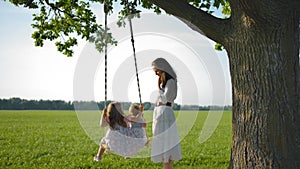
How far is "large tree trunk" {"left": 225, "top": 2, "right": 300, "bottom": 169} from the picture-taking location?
5500mm

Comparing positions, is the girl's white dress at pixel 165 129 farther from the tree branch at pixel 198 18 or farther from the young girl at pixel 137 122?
the tree branch at pixel 198 18

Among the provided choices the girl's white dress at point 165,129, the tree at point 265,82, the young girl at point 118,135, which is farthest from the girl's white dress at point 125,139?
the tree at point 265,82

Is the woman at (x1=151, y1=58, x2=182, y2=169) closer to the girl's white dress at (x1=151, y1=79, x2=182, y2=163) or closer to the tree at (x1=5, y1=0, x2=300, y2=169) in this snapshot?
the girl's white dress at (x1=151, y1=79, x2=182, y2=163)

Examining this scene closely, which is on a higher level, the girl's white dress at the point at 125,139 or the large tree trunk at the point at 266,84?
the large tree trunk at the point at 266,84

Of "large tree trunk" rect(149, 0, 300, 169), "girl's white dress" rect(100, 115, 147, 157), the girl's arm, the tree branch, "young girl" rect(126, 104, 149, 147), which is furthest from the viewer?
"girl's white dress" rect(100, 115, 147, 157)

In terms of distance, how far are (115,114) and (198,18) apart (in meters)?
1.94

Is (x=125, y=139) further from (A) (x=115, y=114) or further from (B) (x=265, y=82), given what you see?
(B) (x=265, y=82)

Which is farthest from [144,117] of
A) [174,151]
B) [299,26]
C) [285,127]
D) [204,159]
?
[204,159]

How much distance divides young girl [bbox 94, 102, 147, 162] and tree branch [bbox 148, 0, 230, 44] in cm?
165

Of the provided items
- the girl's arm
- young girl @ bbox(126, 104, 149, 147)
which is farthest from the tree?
the girl's arm

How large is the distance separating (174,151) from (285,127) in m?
1.54

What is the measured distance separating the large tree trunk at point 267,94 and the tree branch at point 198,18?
0.33 metres

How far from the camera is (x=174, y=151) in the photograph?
6215mm

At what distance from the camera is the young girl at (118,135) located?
6742 mm
